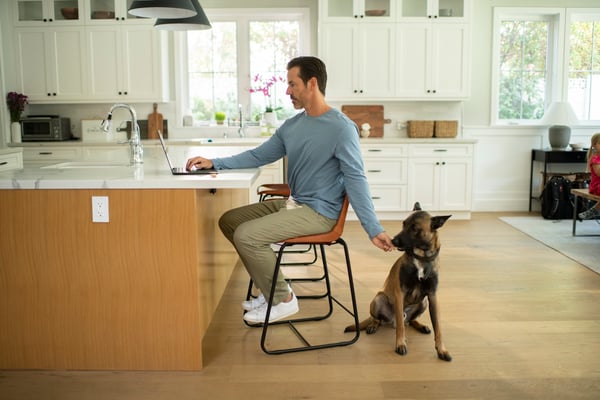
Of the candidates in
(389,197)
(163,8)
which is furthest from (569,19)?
(163,8)

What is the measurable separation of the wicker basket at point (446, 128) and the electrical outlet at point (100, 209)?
15.3 feet

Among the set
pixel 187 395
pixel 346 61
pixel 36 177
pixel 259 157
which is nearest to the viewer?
pixel 187 395

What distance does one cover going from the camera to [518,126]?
6832 millimetres

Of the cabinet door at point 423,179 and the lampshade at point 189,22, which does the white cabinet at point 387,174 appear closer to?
the cabinet door at point 423,179

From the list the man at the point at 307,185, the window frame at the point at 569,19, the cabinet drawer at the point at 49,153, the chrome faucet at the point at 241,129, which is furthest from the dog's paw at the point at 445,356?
the window frame at the point at 569,19

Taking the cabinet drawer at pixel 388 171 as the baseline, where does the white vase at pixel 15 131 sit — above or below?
above

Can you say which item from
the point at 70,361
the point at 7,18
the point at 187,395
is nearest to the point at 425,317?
the point at 187,395

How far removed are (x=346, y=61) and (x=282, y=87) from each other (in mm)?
896

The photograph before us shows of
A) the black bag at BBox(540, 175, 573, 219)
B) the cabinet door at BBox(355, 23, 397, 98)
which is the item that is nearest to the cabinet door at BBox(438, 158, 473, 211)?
the black bag at BBox(540, 175, 573, 219)

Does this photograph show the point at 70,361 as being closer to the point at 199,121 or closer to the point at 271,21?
the point at 199,121

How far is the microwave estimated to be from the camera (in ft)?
20.6

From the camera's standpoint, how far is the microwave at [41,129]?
6277 mm

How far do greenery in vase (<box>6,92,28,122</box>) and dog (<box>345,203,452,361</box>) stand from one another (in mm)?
4783

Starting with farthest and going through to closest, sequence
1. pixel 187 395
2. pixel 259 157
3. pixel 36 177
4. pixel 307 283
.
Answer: pixel 307 283 < pixel 259 157 < pixel 36 177 < pixel 187 395
